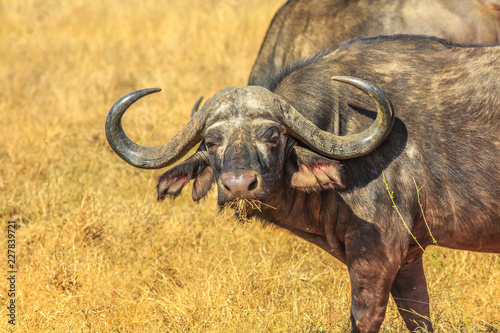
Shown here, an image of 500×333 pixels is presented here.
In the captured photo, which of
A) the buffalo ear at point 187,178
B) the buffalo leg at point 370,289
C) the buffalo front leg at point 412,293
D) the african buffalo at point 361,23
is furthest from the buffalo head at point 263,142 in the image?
the african buffalo at point 361,23

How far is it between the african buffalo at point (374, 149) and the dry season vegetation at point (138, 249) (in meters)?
0.49

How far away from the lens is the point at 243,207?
375 cm

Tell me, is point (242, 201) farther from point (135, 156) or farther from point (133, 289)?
point (133, 289)

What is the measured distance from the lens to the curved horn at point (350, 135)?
3.71 m

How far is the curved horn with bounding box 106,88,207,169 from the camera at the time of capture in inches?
157

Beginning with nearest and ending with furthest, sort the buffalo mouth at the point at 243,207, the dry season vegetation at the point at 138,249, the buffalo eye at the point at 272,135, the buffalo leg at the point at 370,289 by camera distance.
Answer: the buffalo mouth at the point at 243,207 → the buffalo eye at the point at 272,135 → the buffalo leg at the point at 370,289 → the dry season vegetation at the point at 138,249

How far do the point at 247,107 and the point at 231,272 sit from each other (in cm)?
147

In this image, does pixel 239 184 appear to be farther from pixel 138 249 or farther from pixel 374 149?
pixel 138 249

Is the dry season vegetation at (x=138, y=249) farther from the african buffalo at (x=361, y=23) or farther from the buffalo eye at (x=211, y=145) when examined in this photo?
the african buffalo at (x=361, y=23)

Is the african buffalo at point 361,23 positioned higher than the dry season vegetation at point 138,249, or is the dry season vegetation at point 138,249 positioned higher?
the african buffalo at point 361,23

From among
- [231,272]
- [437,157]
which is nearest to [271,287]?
[231,272]

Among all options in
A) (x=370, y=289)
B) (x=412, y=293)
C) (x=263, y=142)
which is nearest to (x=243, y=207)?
(x=263, y=142)

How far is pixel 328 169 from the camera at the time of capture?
12.7 ft

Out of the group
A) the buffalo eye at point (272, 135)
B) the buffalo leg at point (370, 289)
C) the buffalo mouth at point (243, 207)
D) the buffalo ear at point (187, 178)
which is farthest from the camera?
the buffalo ear at point (187, 178)
